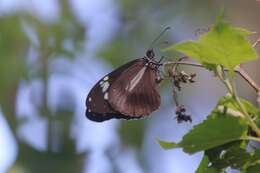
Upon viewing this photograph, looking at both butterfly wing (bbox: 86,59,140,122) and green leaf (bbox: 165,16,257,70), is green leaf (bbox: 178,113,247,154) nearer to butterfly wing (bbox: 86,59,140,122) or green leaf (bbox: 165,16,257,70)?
green leaf (bbox: 165,16,257,70)

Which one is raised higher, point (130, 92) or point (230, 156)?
point (130, 92)

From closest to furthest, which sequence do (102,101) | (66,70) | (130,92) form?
(130,92), (102,101), (66,70)

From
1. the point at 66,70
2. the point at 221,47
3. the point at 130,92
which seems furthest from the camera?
the point at 66,70

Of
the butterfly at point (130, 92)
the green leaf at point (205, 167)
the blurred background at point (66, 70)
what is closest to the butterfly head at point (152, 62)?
the butterfly at point (130, 92)

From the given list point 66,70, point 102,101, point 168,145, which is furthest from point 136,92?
point 66,70

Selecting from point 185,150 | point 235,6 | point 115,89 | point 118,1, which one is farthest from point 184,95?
point 185,150

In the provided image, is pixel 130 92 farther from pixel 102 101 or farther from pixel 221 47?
pixel 221 47

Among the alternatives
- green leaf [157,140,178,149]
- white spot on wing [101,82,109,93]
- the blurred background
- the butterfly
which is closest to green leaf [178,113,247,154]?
green leaf [157,140,178,149]

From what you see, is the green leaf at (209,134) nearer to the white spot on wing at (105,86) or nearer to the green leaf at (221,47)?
the green leaf at (221,47)

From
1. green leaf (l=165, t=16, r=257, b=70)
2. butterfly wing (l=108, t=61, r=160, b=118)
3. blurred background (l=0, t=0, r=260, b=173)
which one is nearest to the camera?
green leaf (l=165, t=16, r=257, b=70)
